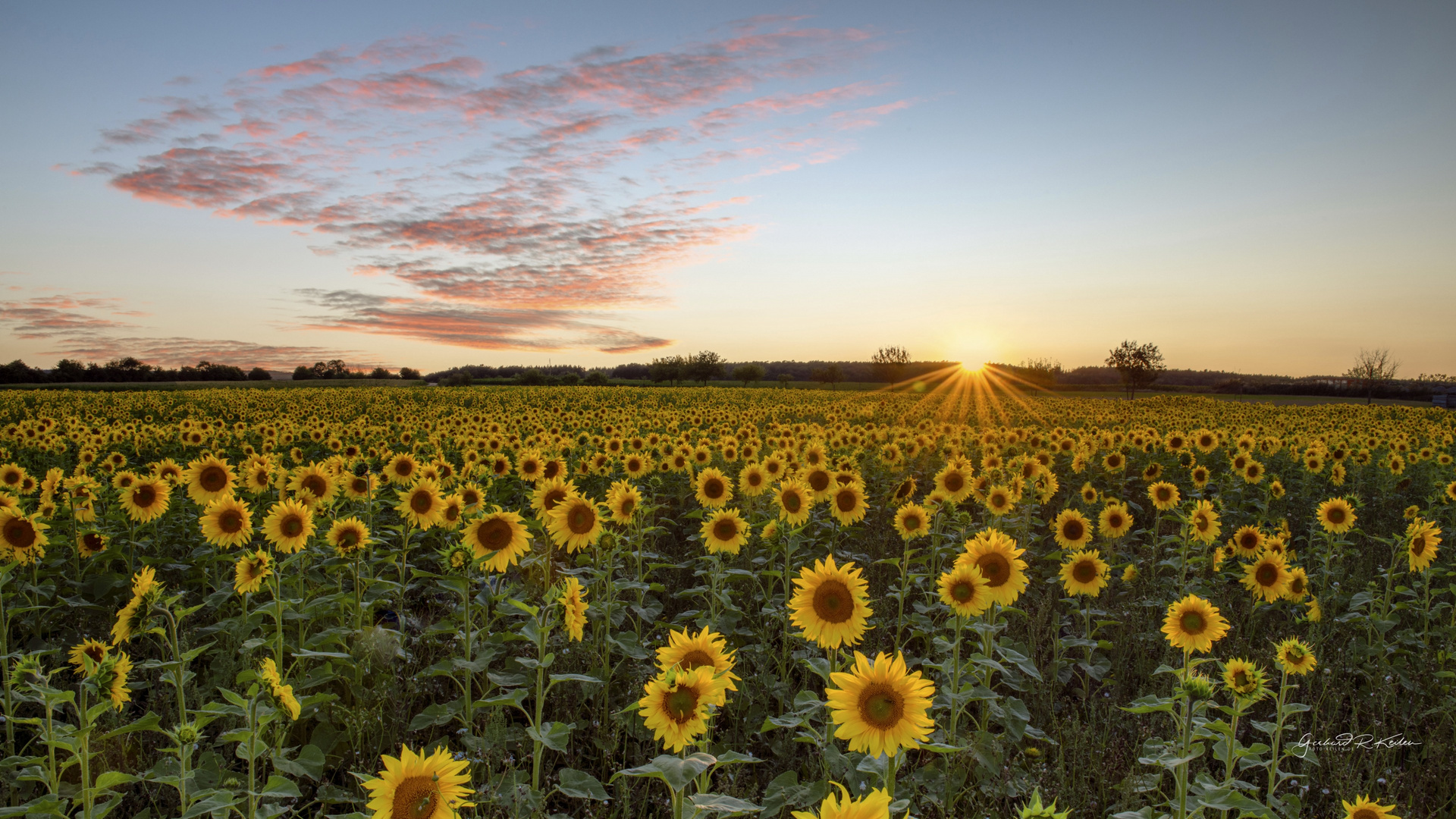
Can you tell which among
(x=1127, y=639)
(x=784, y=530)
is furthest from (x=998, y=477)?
(x=784, y=530)

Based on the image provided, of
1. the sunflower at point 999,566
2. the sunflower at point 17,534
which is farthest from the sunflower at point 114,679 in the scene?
the sunflower at point 999,566

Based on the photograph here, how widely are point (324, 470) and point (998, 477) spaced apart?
867 cm

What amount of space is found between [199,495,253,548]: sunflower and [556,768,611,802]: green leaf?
3949 mm

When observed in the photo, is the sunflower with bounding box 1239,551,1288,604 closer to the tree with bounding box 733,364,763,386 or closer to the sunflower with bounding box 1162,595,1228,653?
the sunflower with bounding box 1162,595,1228,653

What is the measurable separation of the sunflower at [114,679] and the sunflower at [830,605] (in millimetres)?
2988

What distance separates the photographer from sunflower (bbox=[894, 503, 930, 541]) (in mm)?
6188

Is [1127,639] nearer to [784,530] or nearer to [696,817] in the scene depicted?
[784,530]

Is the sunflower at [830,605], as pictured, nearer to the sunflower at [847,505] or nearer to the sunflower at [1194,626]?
the sunflower at [1194,626]

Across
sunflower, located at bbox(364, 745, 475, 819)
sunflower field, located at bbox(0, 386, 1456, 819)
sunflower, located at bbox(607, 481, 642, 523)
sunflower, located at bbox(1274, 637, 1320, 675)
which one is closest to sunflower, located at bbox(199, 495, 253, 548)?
sunflower field, located at bbox(0, 386, 1456, 819)

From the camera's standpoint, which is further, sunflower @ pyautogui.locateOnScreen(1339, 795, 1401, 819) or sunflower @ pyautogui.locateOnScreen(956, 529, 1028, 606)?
sunflower @ pyautogui.locateOnScreen(956, 529, 1028, 606)

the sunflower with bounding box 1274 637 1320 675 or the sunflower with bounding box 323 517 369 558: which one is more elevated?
the sunflower with bounding box 323 517 369 558

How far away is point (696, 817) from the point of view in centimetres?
227

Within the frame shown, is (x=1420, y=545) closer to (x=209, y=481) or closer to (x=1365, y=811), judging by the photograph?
(x=1365, y=811)

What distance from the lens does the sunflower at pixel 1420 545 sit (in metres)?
6.08
